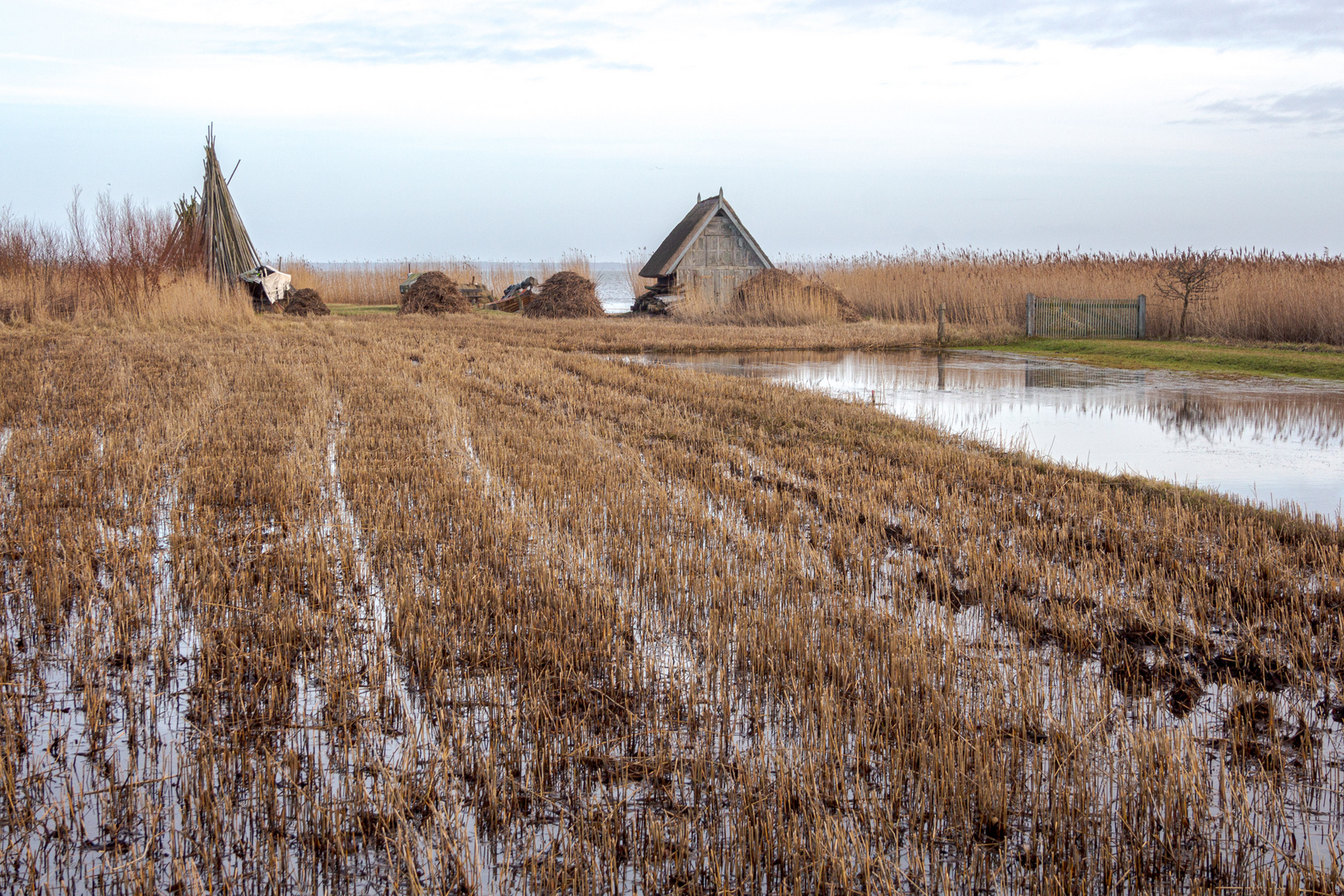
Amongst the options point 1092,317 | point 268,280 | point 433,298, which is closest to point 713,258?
point 433,298

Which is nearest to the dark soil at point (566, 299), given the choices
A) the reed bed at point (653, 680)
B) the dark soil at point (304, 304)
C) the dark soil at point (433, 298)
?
the dark soil at point (433, 298)

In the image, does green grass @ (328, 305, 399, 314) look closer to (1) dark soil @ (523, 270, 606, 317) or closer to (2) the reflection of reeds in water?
(1) dark soil @ (523, 270, 606, 317)

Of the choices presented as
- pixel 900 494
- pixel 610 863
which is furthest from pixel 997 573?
pixel 610 863

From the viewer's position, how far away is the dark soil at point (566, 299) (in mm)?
32844

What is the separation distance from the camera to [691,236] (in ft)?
114

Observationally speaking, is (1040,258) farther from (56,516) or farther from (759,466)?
(56,516)

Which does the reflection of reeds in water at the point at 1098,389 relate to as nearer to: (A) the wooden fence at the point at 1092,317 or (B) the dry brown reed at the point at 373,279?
(A) the wooden fence at the point at 1092,317

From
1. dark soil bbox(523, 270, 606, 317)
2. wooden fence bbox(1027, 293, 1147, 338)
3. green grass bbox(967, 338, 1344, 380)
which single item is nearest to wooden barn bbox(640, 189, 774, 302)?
dark soil bbox(523, 270, 606, 317)

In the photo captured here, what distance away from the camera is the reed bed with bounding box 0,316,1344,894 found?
8.77 feet

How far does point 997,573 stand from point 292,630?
11.7 ft

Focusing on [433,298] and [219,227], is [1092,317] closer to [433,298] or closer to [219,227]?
[433,298]

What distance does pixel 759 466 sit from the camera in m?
8.23

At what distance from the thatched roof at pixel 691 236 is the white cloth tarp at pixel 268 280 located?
42.6 feet

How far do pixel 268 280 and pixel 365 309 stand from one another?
264 inches
